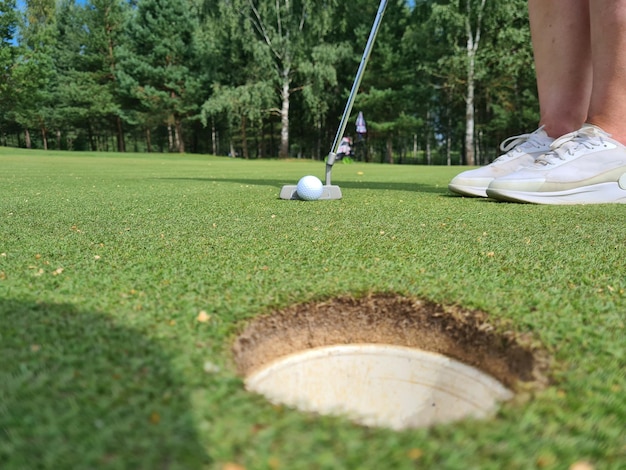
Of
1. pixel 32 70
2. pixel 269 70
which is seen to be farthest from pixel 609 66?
pixel 32 70

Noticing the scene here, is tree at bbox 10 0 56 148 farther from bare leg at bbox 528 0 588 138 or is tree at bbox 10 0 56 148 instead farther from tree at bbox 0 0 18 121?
bare leg at bbox 528 0 588 138

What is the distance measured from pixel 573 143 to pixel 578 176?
213 millimetres

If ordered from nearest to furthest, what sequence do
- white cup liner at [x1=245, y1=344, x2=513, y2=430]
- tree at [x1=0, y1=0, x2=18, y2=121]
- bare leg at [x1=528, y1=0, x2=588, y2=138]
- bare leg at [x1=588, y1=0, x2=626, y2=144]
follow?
white cup liner at [x1=245, y1=344, x2=513, y2=430] → bare leg at [x1=588, y1=0, x2=626, y2=144] → bare leg at [x1=528, y1=0, x2=588, y2=138] → tree at [x1=0, y1=0, x2=18, y2=121]

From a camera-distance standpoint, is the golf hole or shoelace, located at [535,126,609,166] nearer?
the golf hole

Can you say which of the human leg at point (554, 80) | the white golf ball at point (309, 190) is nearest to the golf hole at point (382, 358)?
the white golf ball at point (309, 190)

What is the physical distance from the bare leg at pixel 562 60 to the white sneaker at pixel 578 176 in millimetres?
552

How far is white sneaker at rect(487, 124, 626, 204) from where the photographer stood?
9.30ft

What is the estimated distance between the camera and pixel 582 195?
2.90 m

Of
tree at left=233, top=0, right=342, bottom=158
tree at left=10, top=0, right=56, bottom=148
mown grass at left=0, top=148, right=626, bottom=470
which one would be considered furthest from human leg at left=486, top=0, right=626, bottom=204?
tree at left=10, top=0, right=56, bottom=148

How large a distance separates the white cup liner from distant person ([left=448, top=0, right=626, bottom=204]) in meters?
2.08

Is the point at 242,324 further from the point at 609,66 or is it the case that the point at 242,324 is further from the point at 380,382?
the point at 609,66

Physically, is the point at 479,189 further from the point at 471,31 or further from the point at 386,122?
the point at 386,122

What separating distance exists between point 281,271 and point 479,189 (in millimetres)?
2460

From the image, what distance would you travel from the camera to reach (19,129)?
43.7 m
